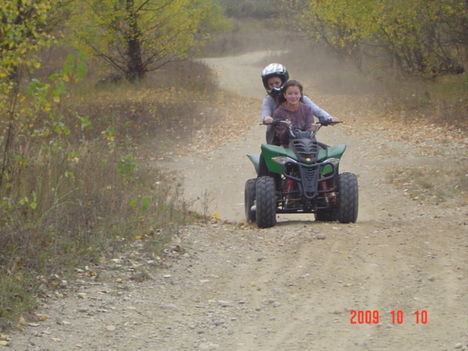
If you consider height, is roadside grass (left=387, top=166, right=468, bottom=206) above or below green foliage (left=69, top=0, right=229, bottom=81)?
below

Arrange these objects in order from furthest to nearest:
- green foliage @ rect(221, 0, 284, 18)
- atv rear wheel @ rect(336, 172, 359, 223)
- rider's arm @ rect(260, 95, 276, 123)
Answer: green foliage @ rect(221, 0, 284, 18) < rider's arm @ rect(260, 95, 276, 123) < atv rear wheel @ rect(336, 172, 359, 223)

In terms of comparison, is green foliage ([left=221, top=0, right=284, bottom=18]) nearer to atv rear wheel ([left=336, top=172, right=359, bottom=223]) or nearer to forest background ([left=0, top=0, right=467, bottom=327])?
forest background ([left=0, top=0, right=467, bottom=327])

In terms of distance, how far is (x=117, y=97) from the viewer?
80.1 ft

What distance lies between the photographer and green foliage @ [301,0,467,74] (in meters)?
21.8

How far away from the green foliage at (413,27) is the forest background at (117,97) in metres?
0.06

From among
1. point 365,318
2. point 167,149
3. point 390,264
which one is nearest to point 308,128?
point 390,264

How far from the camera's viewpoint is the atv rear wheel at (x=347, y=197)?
9.27 meters

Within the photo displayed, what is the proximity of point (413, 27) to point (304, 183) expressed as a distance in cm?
1671
